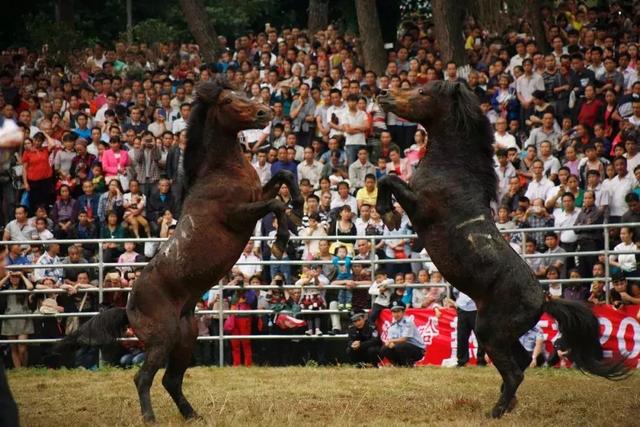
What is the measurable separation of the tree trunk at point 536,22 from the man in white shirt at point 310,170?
5.66 meters

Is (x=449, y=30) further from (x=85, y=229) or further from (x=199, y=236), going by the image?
(x=199, y=236)

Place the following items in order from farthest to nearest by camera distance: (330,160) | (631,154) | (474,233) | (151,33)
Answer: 1. (151,33)
2. (330,160)
3. (631,154)
4. (474,233)

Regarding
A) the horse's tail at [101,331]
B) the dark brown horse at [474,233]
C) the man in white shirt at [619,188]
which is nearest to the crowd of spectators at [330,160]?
the man in white shirt at [619,188]

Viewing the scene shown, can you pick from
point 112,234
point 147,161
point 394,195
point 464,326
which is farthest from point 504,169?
point 394,195

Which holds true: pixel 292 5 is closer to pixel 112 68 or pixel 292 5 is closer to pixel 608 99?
pixel 112 68

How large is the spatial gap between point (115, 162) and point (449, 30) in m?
6.91

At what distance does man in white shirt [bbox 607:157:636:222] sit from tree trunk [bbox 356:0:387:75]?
7.68 metres

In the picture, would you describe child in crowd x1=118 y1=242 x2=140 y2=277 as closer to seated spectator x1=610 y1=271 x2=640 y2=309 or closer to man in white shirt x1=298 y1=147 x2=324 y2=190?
man in white shirt x1=298 y1=147 x2=324 y2=190

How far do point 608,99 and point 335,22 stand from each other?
44.3ft

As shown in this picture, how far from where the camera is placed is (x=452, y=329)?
14852 mm

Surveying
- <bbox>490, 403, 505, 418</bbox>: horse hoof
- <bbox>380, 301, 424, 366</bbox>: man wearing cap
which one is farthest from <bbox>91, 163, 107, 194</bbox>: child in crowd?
<bbox>490, 403, 505, 418</bbox>: horse hoof

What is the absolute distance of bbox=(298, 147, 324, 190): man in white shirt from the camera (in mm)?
18219

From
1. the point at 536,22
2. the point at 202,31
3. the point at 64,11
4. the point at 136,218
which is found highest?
the point at 64,11

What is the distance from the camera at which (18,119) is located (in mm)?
20875
